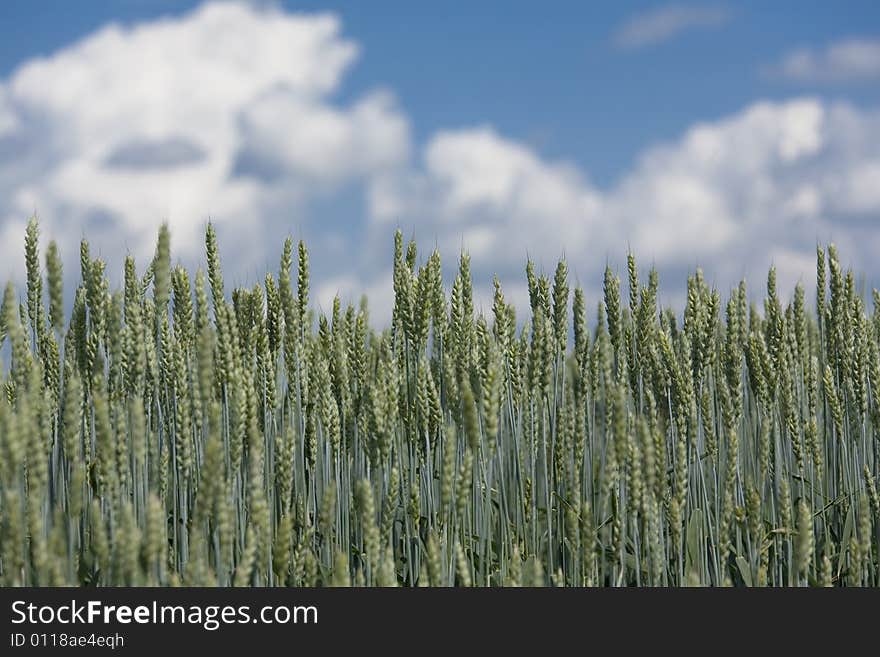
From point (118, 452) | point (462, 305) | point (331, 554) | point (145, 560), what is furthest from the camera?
point (462, 305)

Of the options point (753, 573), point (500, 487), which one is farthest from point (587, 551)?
point (753, 573)

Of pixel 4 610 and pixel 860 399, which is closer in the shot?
pixel 4 610

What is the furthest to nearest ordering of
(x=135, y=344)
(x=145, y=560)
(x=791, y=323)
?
(x=791, y=323) < (x=135, y=344) < (x=145, y=560)

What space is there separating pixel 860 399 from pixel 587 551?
148 cm

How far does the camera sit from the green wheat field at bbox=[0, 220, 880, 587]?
6.92ft

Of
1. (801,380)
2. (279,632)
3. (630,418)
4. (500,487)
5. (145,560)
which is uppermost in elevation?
(801,380)

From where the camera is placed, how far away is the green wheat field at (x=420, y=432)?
211 centimetres

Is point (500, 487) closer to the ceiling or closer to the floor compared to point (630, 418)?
closer to the floor

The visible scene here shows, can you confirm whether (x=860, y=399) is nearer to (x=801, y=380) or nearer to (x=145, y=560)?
(x=801, y=380)

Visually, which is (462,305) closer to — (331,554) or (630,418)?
(630,418)

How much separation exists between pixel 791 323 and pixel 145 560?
289 cm

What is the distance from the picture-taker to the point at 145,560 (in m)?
1.73

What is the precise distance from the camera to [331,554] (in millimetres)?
2609

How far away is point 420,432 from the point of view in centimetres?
292
